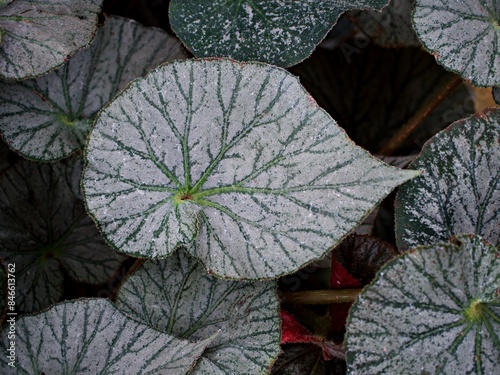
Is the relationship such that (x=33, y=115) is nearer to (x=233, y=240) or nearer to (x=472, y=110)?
(x=233, y=240)

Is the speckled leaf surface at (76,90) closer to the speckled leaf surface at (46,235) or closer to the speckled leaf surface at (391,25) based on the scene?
the speckled leaf surface at (46,235)

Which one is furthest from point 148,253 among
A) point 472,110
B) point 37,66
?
point 472,110

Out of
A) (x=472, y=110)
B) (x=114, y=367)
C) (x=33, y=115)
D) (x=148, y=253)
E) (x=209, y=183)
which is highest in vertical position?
(x=472, y=110)

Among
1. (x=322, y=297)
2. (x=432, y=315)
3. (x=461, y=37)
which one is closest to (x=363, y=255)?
(x=322, y=297)

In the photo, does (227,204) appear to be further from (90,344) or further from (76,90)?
(76,90)

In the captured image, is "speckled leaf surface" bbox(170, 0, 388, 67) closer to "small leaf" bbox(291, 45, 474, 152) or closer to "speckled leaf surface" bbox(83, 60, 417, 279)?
"speckled leaf surface" bbox(83, 60, 417, 279)
